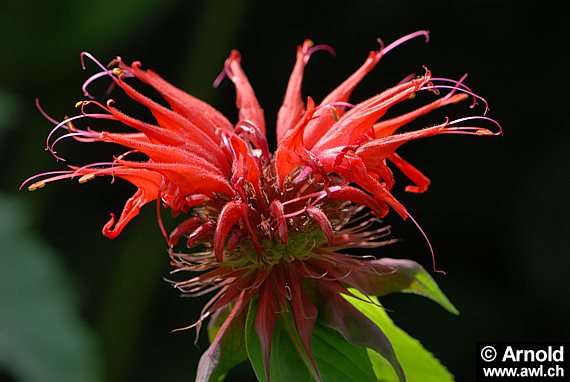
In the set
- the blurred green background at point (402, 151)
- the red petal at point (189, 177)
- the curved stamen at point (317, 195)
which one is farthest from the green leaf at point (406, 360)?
the blurred green background at point (402, 151)

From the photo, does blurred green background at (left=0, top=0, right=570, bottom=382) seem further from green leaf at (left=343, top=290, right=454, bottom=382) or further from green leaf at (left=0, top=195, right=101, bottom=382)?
green leaf at (left=343, top=290, right=454, bottom=382)

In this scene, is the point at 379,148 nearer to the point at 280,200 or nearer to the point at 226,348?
the point at 280,200

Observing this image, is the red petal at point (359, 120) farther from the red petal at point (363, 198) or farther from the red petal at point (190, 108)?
the red petal at point (190, 108)

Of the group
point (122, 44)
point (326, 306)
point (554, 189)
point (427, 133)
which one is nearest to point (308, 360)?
point (326, 306)

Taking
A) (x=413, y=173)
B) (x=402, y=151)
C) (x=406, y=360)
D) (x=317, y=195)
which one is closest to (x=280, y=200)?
(x=317, y=195)

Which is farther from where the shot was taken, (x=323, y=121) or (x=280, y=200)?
(x=323, y=121)

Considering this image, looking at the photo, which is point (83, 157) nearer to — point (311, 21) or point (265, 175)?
point (311, 21)

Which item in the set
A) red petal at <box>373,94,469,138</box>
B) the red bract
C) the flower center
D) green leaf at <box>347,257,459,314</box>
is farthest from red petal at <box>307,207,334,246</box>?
red petal at <box>373,94,469,138</box>
